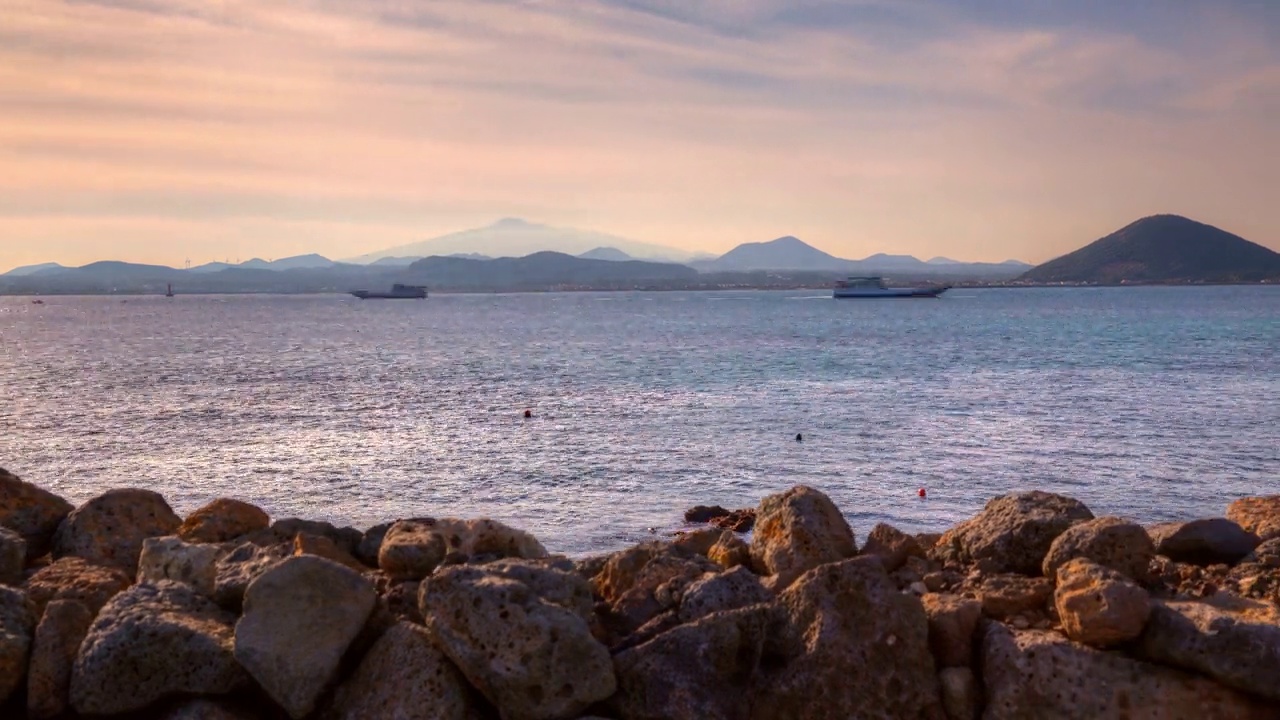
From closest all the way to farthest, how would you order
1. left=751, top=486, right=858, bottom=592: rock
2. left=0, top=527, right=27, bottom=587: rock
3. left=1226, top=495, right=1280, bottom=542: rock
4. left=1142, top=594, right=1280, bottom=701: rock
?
left=1142, top=594, right=1280, bottom=701: rock, left=0, top=527, right=27, bottom=587: rock, left=751, top=486, right=858, bottom=592: rock, left=1226, top=495, right=1280, bottom=542: rock

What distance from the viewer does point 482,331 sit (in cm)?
10475

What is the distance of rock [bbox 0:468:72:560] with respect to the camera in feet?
29.5

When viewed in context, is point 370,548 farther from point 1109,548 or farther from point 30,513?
point 1109,548

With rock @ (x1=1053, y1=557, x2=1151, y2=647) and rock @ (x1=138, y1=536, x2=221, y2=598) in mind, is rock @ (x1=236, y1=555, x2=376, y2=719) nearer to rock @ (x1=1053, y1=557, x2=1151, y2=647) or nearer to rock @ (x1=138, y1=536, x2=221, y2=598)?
rock @ (x1=138, y1=536, x2=221, y2=598)

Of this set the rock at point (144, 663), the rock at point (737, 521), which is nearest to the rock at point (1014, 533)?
the rock at point (144, 663)

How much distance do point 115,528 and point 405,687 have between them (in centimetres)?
388

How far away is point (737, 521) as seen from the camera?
1892 cm

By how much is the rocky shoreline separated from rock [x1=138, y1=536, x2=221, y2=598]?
24cm

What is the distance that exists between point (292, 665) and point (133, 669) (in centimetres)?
95

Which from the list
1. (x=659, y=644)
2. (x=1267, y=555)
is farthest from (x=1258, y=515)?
(x=659, y=644)

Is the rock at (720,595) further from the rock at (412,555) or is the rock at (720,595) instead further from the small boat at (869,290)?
the small boat at (869,290)

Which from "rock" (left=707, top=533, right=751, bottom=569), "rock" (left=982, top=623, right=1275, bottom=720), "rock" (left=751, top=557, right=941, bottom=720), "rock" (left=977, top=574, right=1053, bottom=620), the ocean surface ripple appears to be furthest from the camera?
the ocean surface ripple

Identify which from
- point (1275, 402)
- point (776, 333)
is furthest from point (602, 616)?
point (776, 333)

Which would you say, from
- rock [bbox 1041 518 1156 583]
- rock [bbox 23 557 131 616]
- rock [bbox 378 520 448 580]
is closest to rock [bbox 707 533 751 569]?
rock [bbox 378 520 448 580]
